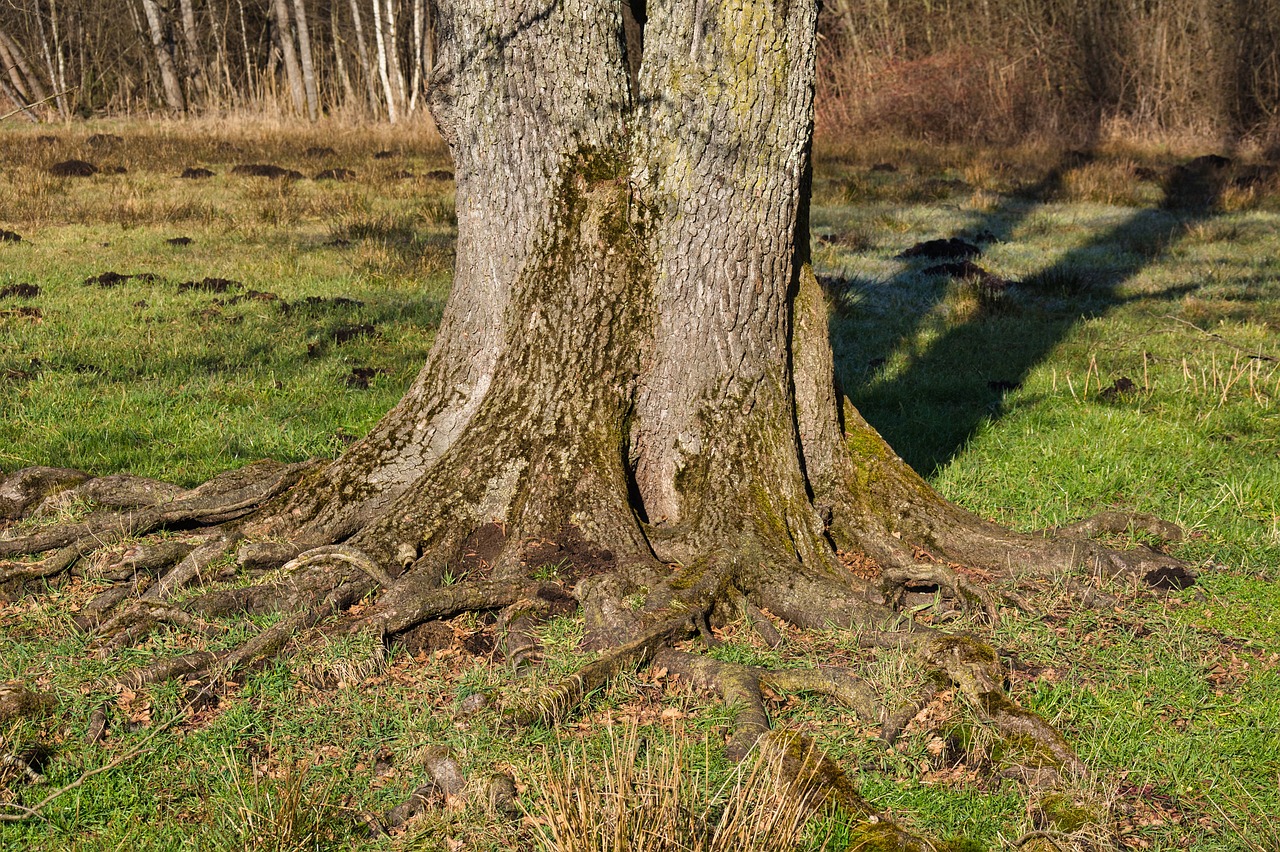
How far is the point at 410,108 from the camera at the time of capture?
25.3 metres

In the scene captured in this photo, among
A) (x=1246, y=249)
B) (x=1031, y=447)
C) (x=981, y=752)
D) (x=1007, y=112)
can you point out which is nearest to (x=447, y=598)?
(x=981, y=752)

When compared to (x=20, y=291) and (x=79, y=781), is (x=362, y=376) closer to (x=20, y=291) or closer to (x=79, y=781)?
(x=20, y=291)

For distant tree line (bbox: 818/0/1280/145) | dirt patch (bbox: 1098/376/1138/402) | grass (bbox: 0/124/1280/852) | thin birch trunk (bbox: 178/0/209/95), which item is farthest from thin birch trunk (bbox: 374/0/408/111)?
dirt patch (bbox: 1098/376/1138/402)

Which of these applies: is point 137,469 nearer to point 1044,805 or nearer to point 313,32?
point 1044,805

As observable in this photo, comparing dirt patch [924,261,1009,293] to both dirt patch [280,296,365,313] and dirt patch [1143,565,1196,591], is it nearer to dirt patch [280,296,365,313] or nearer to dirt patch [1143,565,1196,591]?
dirt patch [280,296,365,313]

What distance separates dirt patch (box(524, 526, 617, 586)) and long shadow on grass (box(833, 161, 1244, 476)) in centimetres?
256

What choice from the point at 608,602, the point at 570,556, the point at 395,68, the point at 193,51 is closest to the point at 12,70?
the point at 193,51

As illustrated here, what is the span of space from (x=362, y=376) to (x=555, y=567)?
12.4 feet

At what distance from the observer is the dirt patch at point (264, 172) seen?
16062mm

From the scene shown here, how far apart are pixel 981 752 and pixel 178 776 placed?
97.5 inches

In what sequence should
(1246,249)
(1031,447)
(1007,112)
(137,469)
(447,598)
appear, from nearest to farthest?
(447,598) → (137,469) → (1031,447) → (1246,249) → (1007,112)

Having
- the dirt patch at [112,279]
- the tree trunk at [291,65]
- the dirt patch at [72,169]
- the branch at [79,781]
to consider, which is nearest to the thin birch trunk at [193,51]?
the tree trunk at [291,65]

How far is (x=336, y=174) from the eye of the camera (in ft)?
54.5

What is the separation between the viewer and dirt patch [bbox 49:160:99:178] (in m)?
15.3
